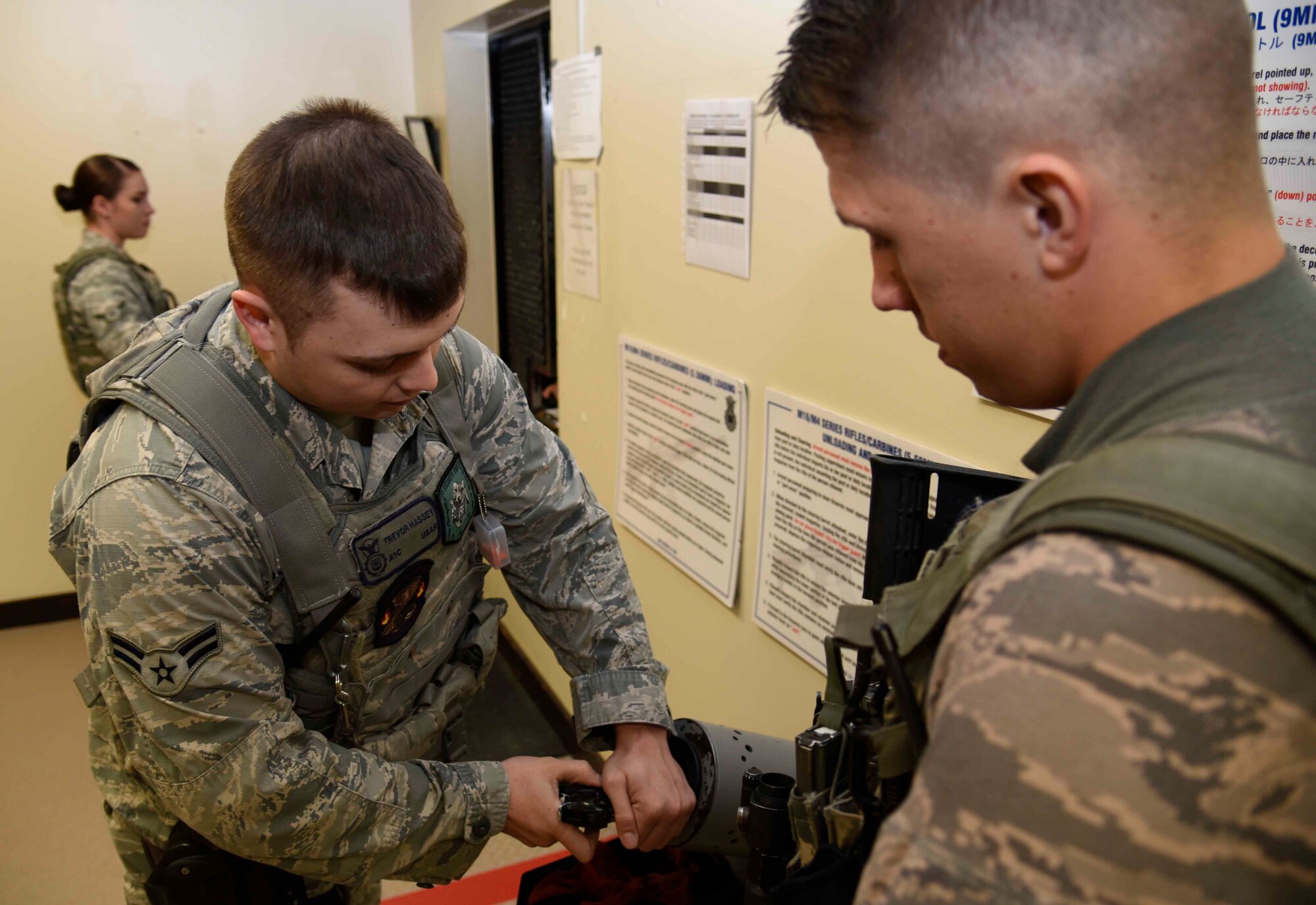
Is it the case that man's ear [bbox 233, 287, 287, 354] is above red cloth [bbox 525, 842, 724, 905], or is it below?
above

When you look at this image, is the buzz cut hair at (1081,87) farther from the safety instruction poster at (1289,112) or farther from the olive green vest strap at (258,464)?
the olive green vest strap at (258,464)

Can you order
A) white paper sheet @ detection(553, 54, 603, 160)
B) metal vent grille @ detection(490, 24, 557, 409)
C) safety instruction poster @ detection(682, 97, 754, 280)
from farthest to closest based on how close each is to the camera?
metal vent grille @ detection(490, 24, 557, 409) → white paper sheet @ detection(553, 54, 603, 160) → safety instruction poster @ detection(682, 97, 754, 280)

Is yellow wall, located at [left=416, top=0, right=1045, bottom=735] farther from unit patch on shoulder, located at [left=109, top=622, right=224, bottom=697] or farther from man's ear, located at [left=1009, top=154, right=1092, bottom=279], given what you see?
unit patch on shoulder, located at [left=109, top=622, right=224, bottom=697]

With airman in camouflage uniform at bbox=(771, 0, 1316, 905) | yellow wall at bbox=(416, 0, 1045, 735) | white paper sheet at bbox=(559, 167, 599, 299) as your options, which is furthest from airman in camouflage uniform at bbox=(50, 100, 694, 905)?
white paper sheet at bbox=(559, 167, 599, 299)

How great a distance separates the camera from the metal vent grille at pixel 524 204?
261 centimetres

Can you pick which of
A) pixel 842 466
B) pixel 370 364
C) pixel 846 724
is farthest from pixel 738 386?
pixel 846 724

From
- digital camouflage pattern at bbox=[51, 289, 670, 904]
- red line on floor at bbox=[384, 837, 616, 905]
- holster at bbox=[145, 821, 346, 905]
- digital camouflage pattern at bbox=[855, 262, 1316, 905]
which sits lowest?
red line on floor at bbox=[384, 837, 616, 905]

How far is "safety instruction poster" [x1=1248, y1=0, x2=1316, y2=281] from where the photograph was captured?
732 millimetres

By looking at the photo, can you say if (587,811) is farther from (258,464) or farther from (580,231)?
(580,231)

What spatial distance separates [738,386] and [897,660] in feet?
3.42

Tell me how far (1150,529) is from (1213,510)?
3 centimetres

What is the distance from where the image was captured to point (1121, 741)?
353mm

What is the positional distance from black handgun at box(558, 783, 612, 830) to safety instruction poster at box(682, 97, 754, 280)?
33.1 inches

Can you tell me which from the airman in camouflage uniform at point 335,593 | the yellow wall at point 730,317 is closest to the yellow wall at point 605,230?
the yellow wall at point 730,317
